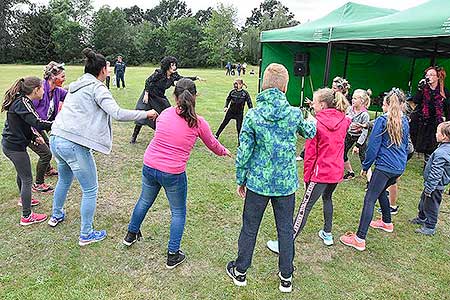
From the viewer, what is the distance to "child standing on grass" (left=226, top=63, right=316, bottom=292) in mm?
2473

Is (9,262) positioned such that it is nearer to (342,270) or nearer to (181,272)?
(181,272)

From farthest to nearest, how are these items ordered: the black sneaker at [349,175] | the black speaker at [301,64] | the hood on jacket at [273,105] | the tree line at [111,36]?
1. the tree line at [111,36]
2. the black speaker at [301,64]
3. the black sneaker at [349,175]
4. the hood on jacket at [273,105]

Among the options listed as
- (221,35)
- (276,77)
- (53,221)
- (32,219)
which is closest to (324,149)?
(276,77)

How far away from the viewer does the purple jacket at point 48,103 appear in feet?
14.1

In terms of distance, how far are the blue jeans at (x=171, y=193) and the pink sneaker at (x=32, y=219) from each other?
4.35 ft

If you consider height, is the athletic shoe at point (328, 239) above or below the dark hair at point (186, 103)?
below

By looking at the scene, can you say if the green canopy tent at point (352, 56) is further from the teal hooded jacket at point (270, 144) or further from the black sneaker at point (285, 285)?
the black sneaker at point (285, 285)

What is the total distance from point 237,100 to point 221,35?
51.2 metres

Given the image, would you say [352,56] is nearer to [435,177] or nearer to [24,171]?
[435,177]

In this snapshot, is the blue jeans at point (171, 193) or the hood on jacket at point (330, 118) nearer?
the blue jeans at point (171, 193)

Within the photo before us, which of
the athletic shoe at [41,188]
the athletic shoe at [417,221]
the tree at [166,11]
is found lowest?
the athletic shoe at [417,221]

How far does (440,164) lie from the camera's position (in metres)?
3.64

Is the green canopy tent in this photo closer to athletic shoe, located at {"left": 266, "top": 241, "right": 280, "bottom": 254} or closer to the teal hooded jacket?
athletic shoe, located at {"left": 266, "top": 241, "right": 280, "bottom": 254}

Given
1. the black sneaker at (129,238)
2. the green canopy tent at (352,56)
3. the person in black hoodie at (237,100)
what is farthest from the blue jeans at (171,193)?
the green canopy tent at (352,56)
